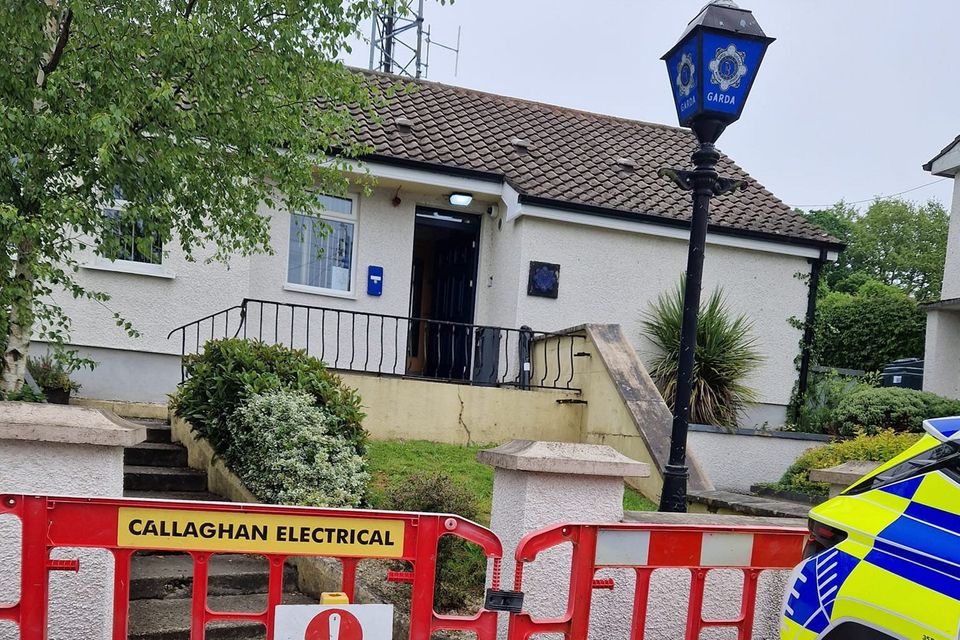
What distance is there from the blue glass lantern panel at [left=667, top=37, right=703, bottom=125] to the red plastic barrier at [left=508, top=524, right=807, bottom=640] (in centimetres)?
249

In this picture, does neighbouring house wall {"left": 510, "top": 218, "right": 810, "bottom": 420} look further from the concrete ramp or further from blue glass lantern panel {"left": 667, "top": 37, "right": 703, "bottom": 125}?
blue glass lantern panel {"left": 667, "top": 37, "right": 703, "bottom": 125}

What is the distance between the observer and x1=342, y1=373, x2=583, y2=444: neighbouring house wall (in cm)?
914

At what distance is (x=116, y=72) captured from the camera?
5.36 m

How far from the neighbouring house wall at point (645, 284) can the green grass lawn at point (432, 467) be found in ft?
10.8

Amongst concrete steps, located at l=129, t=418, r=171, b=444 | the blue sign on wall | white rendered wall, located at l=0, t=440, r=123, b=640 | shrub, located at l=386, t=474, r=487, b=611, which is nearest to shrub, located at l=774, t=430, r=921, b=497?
shrub, located at l=386, t=474, r=487, b=611

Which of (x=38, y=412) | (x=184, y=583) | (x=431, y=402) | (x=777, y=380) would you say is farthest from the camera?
(x=777, y=380)

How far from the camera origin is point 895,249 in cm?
4794

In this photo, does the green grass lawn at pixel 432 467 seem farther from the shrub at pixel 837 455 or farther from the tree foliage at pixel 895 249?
the tree foliage at pixel 895 249

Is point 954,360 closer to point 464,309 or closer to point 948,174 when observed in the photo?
point 948,174

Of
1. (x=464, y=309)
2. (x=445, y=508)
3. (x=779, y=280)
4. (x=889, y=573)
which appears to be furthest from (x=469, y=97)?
(x=889, y=573)

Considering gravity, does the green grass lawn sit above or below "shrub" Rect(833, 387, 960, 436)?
below

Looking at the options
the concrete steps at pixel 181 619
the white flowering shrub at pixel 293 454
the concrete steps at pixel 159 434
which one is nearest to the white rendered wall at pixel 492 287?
the concrete steps at pixel 159 434

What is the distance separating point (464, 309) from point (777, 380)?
15.8 ft

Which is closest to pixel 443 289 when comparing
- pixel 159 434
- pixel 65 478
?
pixel 159 434
